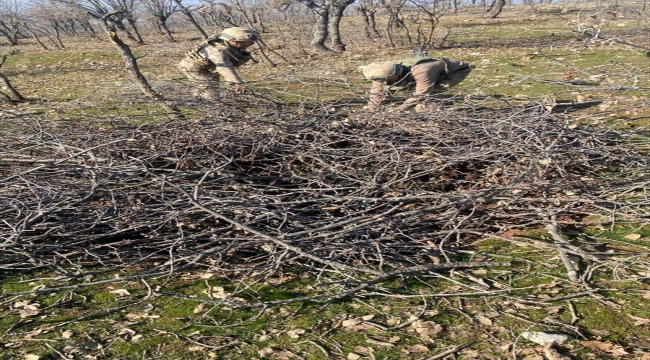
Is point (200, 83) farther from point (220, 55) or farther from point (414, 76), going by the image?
point (414, 76)

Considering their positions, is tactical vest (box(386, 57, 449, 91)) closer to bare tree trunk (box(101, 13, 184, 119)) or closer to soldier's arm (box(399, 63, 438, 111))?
soldier's arm (box(399, 63, 438, 111))

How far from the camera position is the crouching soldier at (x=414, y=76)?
226 inches

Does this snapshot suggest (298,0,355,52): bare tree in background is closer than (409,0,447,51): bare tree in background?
No

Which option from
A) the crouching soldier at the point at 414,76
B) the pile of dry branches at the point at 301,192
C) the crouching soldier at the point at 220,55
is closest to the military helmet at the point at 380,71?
the crouching soldier at the point at 414,76

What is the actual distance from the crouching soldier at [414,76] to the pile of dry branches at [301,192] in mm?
804

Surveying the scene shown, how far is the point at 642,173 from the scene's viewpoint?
438 centimetres

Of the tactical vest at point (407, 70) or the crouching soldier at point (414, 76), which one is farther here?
the tactical vest at point (407, 70)

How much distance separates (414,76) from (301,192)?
291cm

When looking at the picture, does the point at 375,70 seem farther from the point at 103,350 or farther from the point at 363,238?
the point at 103,350

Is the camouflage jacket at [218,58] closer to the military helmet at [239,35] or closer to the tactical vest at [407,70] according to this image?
the military helmet at [239,35]

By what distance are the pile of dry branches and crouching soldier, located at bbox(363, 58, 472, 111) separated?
31.7 inches

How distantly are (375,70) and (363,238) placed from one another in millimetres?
2915

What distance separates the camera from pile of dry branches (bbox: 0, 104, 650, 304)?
3357mm

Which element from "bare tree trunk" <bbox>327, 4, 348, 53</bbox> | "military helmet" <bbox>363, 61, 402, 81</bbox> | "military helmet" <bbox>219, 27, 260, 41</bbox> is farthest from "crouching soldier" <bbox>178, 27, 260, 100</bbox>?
"bare tree trunk" <bbox>327, 4, 348, 53</bbox>
